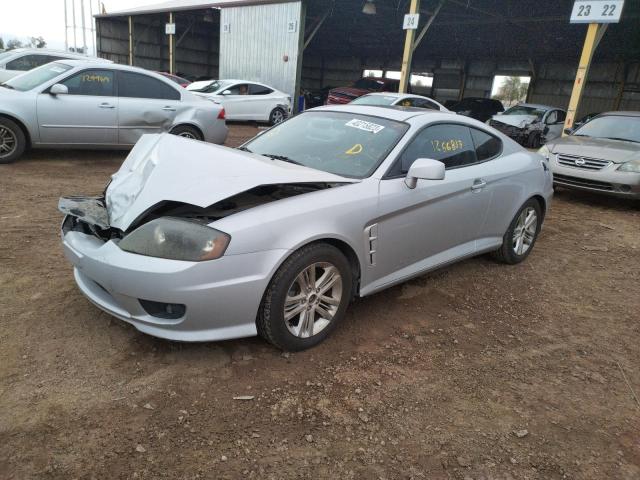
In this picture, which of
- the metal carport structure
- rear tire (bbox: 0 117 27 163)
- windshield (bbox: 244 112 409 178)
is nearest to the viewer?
windshield (bbox: 244 112 409 178)

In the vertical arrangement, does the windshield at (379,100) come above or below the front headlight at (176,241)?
above

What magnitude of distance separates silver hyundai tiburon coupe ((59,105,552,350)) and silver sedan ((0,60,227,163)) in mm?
3978

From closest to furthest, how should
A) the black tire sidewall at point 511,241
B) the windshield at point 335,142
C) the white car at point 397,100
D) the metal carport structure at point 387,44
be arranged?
the windshield at point 335,142, the black tire sidewall at point 511,241, the white car at point 397,100, the metal carport structure at point 387,44

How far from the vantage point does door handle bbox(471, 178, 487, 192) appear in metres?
3.78

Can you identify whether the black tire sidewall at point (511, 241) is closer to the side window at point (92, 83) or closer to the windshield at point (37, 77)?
the side window at point (92, 83)

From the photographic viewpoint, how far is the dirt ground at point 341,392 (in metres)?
2.07

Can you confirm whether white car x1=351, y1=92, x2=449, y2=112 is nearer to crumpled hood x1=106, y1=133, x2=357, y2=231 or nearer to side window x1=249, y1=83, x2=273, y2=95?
side window x1=249, y1=83, x2=273, y2=95

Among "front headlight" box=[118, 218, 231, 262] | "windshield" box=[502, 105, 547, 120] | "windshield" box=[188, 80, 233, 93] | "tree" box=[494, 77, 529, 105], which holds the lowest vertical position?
"front headlight" box=[118, 218, 231, 262]

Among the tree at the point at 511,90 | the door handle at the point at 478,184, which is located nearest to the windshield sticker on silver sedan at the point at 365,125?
the door handle at the point at 478,184

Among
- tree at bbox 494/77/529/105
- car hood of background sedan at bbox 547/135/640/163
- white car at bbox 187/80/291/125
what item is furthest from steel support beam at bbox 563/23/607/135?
tree at bbox 494/77/529/105

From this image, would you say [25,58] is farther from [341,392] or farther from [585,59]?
[585,59]

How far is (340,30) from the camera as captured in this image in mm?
25109

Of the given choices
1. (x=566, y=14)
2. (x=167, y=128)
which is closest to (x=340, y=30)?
(x=566, y=14)

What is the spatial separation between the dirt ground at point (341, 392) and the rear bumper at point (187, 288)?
0.26 meters
